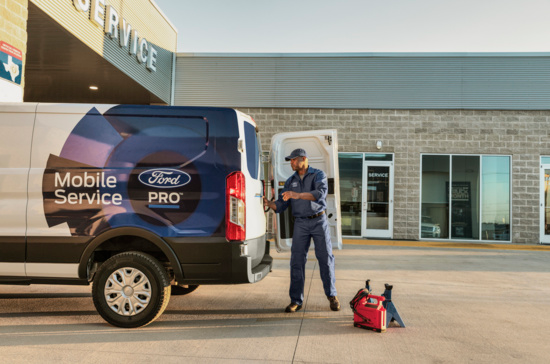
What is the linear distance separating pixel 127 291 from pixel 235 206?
54.1 inches

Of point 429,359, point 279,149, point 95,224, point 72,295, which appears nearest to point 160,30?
point 279,149

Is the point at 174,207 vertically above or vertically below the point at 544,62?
below

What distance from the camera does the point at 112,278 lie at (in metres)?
4.75

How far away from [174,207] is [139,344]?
1.32 m

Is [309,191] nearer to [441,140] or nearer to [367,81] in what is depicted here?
[367,81]

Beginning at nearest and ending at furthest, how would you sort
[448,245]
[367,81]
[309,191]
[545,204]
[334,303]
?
1. [334,303]
2. [309,191]
3. [448,245]
4. [545,204]
5. [367,81]

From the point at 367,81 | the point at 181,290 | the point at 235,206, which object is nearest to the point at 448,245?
the point at 367,81

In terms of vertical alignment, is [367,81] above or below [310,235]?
above

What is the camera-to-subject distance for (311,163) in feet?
29.2

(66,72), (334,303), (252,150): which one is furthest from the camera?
(66,72)

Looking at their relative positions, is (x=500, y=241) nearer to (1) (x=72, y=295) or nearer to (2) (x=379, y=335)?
(2) (x=379, y=335)

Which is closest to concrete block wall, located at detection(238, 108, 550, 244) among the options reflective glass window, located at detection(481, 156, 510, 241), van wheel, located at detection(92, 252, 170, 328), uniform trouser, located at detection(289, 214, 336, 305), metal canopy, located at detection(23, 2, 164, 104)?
reflective glass window, located at detection(481, 156, 510, 241)

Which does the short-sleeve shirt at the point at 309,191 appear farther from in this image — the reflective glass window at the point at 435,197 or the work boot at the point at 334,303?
the reflective glass window at the point at 435,197

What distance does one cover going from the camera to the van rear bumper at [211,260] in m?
4.74
